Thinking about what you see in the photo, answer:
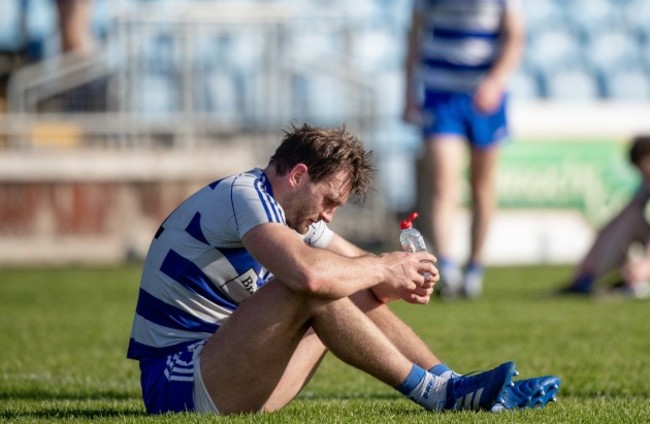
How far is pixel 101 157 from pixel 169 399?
11.8 metres

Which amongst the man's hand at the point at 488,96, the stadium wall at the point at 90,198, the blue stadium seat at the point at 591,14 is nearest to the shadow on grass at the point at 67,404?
the man's hand at the point at 488,96

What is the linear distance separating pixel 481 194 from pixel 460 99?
2.57ft

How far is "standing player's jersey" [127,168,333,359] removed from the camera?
460 centimetres

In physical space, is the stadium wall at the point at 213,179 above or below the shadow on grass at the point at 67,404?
below

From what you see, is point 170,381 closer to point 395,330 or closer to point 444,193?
point 395,330

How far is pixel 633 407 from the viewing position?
506 centimetres

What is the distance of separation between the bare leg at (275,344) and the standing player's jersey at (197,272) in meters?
0.23

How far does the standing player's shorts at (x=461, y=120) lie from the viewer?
35.4 feet

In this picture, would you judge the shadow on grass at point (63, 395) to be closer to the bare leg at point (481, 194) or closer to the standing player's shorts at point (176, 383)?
the standing player's shorts at point (176, 383)

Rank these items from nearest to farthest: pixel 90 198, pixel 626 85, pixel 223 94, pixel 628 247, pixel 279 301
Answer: pixel 279 301, pixel 628 247, pixel 90 198, pixel 223 94, pixel 626 85

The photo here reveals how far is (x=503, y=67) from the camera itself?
1085 cm

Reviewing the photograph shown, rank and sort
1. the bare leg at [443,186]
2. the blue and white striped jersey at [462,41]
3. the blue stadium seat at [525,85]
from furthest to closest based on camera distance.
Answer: the blue stadium seat at [525,85] → the blue and white striped jersey at [462,41] → the bare leg at [443,186]

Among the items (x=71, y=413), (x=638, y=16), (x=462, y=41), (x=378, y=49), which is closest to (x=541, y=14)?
(x=638, y=16)

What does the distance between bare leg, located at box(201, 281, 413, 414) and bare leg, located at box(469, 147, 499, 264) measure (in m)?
6.24
